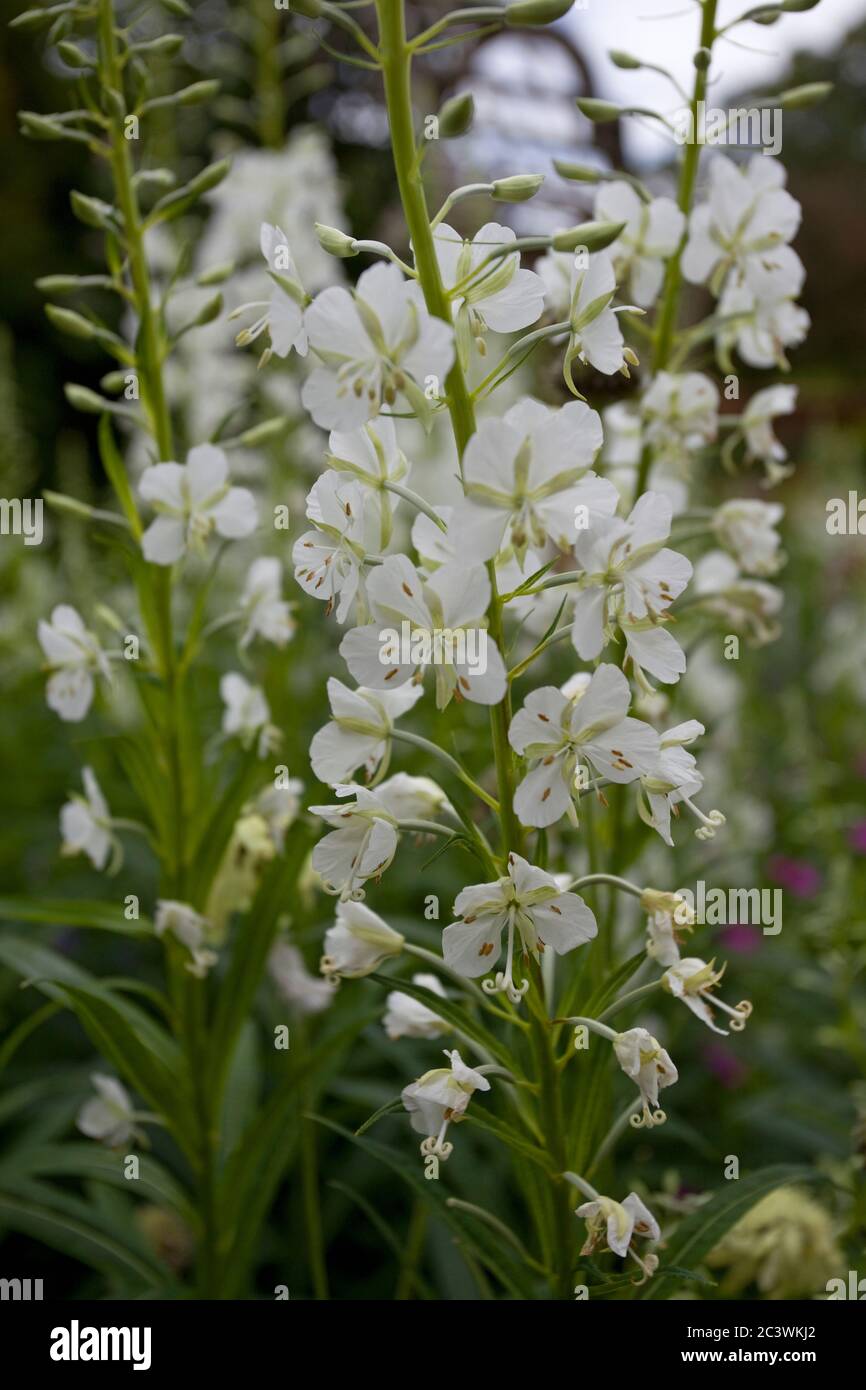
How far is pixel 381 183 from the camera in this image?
1123 centimetres

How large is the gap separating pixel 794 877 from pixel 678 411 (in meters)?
2.46

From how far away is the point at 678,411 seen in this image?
7.06ft

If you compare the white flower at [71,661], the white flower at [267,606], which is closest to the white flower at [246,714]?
the white flower at [267,606]

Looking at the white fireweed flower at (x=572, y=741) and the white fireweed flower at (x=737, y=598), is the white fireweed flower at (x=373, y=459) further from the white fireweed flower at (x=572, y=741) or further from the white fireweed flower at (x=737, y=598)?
the white fireweed flower at (x=737, y=598)

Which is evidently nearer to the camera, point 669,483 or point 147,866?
point 669,483

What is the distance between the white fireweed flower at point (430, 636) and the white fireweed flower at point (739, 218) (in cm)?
115

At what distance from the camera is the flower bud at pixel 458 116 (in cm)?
137

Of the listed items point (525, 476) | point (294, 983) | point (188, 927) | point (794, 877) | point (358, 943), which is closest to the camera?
point (525, 476)

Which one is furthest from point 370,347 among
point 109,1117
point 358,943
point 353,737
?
point 109,1117

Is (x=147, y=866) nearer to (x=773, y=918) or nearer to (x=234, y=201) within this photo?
(x=773, y=918)

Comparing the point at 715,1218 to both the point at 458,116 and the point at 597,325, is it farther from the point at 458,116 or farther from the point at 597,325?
the point at 458,116

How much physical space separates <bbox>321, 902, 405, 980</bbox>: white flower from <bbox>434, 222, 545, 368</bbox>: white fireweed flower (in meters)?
0.71

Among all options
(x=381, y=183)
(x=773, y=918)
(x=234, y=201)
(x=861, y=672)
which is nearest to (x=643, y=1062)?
(x=773, y=918)
